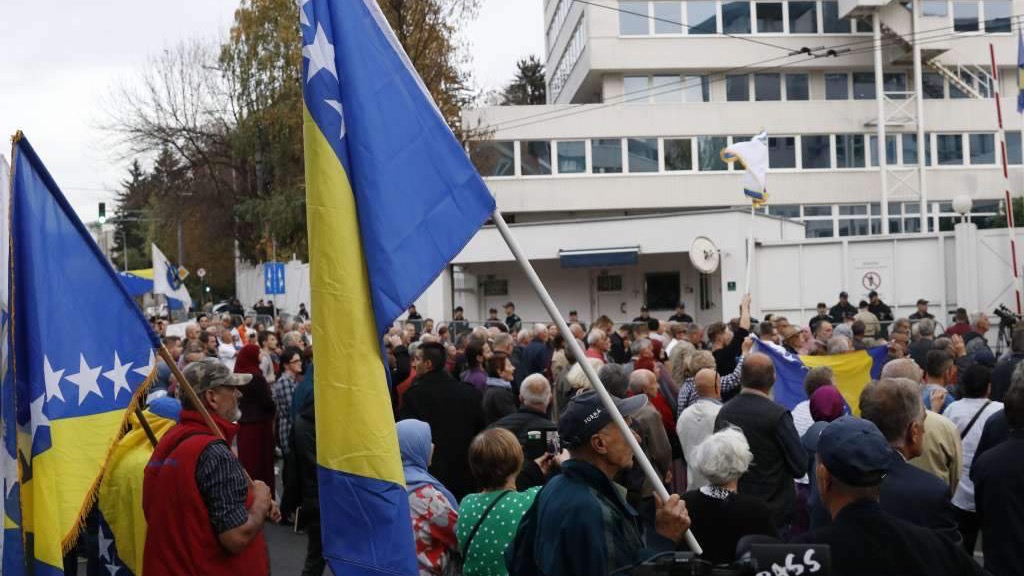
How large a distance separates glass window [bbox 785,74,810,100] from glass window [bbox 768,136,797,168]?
163 centimetres

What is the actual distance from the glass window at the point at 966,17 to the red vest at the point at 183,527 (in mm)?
46773

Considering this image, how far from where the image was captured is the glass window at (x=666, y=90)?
47.7 meters

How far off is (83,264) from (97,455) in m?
0.93

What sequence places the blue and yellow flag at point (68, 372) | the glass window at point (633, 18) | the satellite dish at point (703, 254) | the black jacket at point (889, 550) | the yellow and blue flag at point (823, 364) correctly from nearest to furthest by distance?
1. the black jacket at point (889, 550)
2. the blue and yellow flag at point (68, 372)
3. the yellow and blue flag at point (823, 364)
4. the satellite dish at point (703, 254)
5. the glass window at point (633, 18)

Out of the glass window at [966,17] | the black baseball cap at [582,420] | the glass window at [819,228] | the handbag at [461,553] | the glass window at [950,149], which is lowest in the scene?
the handbag at [461,553]

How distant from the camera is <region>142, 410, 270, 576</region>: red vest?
17.6ft

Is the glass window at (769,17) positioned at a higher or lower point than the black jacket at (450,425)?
higher

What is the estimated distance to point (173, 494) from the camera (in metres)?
5.40

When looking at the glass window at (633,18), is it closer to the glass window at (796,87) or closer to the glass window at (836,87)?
the glass window at (796,87)

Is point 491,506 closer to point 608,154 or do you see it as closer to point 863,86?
point 608,154

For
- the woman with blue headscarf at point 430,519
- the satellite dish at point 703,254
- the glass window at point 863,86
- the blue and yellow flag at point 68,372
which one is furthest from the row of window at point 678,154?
the blue and yellow flag at point 68,372

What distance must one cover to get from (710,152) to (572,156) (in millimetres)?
5247

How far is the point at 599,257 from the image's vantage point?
119 feet

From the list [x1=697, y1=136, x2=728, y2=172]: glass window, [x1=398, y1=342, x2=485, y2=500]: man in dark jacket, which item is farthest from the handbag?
[x1=697, y1=136, x2=728, y2=172]: glass window
